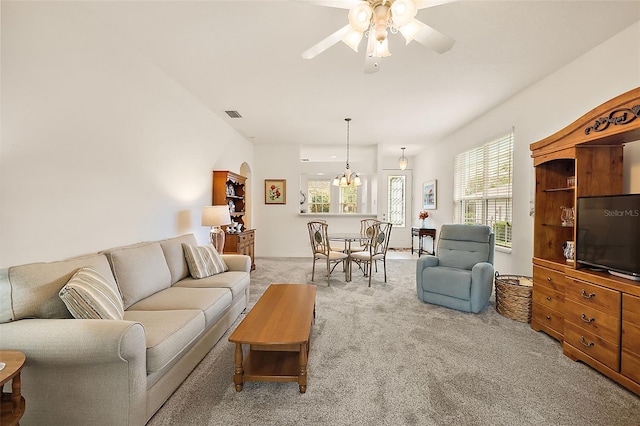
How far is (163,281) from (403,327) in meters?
2.39

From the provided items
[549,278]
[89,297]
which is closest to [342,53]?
[89,297]

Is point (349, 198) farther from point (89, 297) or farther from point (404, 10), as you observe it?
point (89, 297)

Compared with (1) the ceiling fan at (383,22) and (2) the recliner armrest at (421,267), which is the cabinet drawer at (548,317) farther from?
(1) the ceiling fan at (383,22)

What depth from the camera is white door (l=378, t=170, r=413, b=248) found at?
8.31 meters

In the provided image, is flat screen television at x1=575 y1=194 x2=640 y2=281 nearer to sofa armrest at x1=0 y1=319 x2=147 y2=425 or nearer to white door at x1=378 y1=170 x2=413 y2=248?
sofa armrest at x1=0 y1=319 x2=147 y2=425

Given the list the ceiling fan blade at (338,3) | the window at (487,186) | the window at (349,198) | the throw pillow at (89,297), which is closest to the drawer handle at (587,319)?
the window at (487,186)

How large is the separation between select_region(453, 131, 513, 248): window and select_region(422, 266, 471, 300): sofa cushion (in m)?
1.34

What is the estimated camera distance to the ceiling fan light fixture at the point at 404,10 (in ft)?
4.98

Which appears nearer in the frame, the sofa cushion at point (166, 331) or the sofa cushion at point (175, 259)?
the sofa cushion at point (166, 331)

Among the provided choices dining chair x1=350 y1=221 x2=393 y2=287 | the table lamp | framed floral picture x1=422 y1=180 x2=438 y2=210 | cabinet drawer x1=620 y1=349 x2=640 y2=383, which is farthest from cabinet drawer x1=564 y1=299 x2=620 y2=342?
framed floral picture x1=422 y1=180 x2=438 y2=210

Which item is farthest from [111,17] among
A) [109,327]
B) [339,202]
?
[339,202]

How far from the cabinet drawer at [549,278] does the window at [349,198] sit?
5.34 metres

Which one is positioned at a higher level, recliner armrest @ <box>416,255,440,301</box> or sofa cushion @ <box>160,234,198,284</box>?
sofa cushion @ <box>160,234,198,284</box>

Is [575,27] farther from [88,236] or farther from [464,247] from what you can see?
[88,236]
